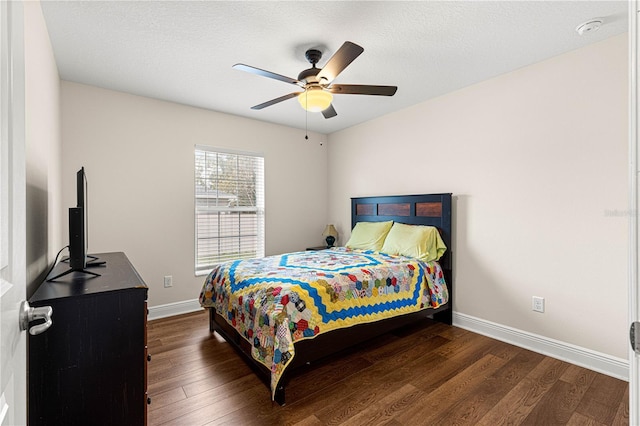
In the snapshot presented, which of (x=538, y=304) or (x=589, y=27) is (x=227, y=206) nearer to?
(x=538, y=304)

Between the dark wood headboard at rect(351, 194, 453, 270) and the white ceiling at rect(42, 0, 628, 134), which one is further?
the dark wood headboard at rect(351, 194, 453, 270)

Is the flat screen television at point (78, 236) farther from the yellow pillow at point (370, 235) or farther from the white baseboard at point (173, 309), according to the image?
the yellow pillow at point (370, 235)

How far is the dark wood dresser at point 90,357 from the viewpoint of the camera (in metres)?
1.16

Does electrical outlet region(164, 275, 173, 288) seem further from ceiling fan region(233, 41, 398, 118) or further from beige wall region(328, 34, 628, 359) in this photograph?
beige wall region(328, 34, 628, 359)

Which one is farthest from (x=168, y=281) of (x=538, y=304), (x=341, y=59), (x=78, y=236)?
(x=538, y=304)

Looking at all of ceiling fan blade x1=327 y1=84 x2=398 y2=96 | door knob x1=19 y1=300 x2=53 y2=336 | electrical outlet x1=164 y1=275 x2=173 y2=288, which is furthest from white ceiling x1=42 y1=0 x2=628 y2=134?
electrical outlet x1=164 y1=275 x2=173 y2=288

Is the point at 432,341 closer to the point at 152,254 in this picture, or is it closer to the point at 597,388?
the point at 597,388

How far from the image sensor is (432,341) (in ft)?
9.43

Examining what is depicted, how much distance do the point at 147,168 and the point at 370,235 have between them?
9.03 ft

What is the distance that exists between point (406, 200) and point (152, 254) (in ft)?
10.0

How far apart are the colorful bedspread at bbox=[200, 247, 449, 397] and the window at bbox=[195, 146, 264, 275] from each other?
3.45 feet

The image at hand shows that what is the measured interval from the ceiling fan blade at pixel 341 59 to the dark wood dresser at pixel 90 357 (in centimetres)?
168

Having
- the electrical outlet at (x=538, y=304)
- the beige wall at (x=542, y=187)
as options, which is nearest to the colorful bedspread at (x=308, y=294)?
the beige wall at (x=542, y=187)

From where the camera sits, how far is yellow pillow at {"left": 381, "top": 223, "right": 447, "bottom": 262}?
322cm
